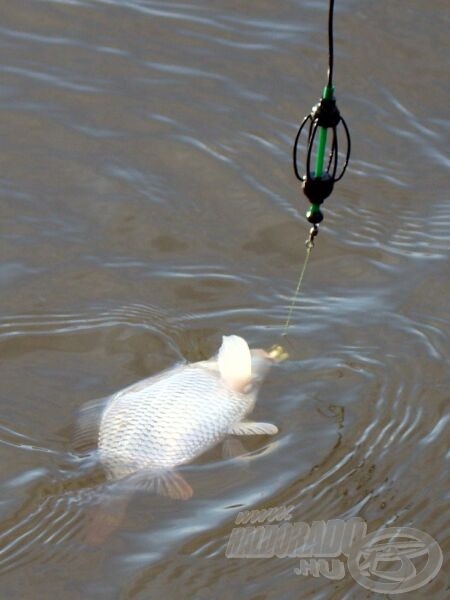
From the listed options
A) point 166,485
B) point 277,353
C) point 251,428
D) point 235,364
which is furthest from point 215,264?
point 166,485

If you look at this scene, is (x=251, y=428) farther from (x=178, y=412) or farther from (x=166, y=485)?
(x=166, y=485)

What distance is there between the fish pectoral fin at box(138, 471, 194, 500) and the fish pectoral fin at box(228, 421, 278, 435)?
34 centimetres

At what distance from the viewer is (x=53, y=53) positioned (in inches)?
284

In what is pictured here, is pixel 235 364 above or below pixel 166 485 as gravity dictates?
above

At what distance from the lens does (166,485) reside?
460cm

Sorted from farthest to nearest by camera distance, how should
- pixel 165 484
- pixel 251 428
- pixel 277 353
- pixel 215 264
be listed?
pixel 215 264 < pixel 277 353 < pixel 251 428 < pixel 165 484

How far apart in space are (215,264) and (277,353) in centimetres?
75

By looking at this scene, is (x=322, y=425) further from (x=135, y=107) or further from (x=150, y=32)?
(x=150, y=32)

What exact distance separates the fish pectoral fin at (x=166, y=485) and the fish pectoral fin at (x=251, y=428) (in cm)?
34

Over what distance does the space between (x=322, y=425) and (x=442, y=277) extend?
1.31 metres

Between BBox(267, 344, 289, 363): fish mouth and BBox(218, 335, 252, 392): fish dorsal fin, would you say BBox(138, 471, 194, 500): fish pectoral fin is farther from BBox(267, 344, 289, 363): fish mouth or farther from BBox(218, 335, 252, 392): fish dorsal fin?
BBox(267, 344, 289, 363): fish mouth

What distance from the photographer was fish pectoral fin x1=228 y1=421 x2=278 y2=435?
4.87m

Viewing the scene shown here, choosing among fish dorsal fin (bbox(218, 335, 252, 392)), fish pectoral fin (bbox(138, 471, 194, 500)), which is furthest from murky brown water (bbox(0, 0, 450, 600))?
fish dorsal fin (bbox(218, 335, 252, 392))

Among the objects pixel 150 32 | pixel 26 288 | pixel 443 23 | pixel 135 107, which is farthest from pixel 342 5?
pixel 26 288
